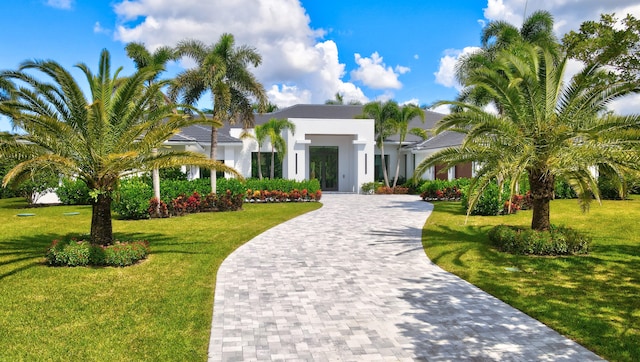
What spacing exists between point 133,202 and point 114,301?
9569 mm

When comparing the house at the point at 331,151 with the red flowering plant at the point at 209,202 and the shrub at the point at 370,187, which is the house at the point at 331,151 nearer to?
the shrub at the point at 370,187

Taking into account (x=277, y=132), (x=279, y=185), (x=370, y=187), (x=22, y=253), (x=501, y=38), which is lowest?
(x=22, y=253)

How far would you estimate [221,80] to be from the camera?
19.8 meters

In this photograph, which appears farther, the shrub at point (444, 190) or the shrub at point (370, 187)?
the shrub at point (370, 187)

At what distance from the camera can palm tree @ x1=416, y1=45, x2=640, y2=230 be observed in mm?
9906

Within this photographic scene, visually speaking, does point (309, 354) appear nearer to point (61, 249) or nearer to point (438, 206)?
point (61, 249)

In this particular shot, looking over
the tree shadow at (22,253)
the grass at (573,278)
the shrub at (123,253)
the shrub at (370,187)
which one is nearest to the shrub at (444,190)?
the shrub at (370,187)

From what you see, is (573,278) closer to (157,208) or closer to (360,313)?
(360,313)

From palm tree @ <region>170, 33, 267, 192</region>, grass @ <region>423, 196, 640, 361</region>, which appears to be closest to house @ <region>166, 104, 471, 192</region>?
palm tree @ <region>170, 33, 267, 192</region>

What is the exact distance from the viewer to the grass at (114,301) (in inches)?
219

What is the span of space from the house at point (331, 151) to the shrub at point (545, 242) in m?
18.0

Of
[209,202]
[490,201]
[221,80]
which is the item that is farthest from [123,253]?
[490,201]

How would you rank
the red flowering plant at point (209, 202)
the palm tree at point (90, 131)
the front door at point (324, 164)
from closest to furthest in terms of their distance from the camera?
the palm tree at point (90, 131)
the red flowering plant at point (209, 202)
the front door at point (324, 164)

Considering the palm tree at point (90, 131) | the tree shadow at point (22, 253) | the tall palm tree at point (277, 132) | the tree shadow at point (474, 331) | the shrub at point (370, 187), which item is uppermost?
the tall palm tree at point (277, 132)
